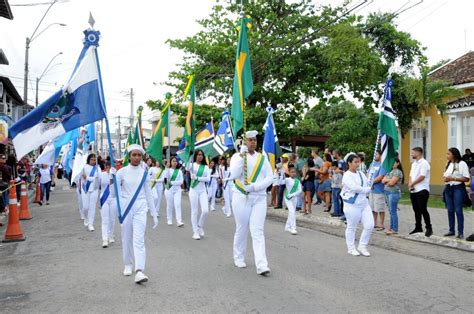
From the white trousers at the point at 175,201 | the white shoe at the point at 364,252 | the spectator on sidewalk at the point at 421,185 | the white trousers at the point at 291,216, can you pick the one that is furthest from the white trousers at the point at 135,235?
the spectator on sidewalk at the point at 421,185

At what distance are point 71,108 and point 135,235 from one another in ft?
7.67

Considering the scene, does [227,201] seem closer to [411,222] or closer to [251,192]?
[411,222]

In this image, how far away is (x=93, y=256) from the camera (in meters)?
8.36

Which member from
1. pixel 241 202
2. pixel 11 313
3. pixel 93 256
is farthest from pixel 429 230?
pixel 11 313

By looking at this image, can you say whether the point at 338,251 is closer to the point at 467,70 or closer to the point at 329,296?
the point at 329,296

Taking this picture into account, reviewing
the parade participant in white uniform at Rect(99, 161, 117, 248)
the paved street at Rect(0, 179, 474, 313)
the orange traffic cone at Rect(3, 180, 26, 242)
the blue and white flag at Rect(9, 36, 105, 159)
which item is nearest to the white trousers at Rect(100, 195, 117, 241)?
the parade participant in white uniform at Rect(99, 161, 117, 248)

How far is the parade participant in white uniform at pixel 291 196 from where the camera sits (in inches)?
435

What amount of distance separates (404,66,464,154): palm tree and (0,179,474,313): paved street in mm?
12615

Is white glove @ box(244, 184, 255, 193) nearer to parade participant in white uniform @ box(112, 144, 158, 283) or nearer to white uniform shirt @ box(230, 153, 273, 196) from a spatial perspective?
white uniform shirt @ box(230, 153, 273, 196)

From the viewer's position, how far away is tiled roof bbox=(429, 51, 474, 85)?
21647mm

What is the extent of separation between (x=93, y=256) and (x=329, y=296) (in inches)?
174

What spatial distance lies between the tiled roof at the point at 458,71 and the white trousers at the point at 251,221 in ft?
55.2

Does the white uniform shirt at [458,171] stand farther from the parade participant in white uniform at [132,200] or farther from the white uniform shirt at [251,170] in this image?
the parade participant in white uniform at [132,200]

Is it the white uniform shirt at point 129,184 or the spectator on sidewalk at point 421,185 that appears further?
the spectator on sidewalk at point 421,185
